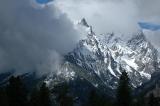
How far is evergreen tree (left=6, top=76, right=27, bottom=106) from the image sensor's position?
93.1m

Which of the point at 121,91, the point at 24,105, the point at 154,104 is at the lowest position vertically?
the point at 24,105

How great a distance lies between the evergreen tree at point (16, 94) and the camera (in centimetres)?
9306

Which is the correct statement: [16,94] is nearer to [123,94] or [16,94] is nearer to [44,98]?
[44,98]

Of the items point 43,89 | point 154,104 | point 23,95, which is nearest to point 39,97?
point 43,89

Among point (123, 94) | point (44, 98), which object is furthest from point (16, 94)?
point (123, 94)

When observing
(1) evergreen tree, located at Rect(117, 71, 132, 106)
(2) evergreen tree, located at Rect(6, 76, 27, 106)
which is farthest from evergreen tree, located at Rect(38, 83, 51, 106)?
(1) evergreen tree, located at Rect(117, 71, 132, 106)

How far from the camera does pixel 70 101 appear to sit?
11512 centimetres

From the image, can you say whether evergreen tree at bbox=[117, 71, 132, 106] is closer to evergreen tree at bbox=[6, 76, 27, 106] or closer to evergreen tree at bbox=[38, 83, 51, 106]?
evergreen tree at bbox=[38, 83, 51, 106]

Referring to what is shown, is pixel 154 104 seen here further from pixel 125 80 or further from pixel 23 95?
pixel 23 95

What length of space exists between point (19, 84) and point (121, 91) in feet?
83.5

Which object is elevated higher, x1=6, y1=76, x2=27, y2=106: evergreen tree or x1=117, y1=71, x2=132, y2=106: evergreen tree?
x1=117, y1=71, x2=132, y2=106: evergreen tree

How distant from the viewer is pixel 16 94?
Result: 9325 cm

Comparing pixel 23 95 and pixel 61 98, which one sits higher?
pixel 61 98

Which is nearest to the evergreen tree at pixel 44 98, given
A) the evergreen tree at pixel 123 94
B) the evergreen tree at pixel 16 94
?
the evergreen tree at pixel 16 94
